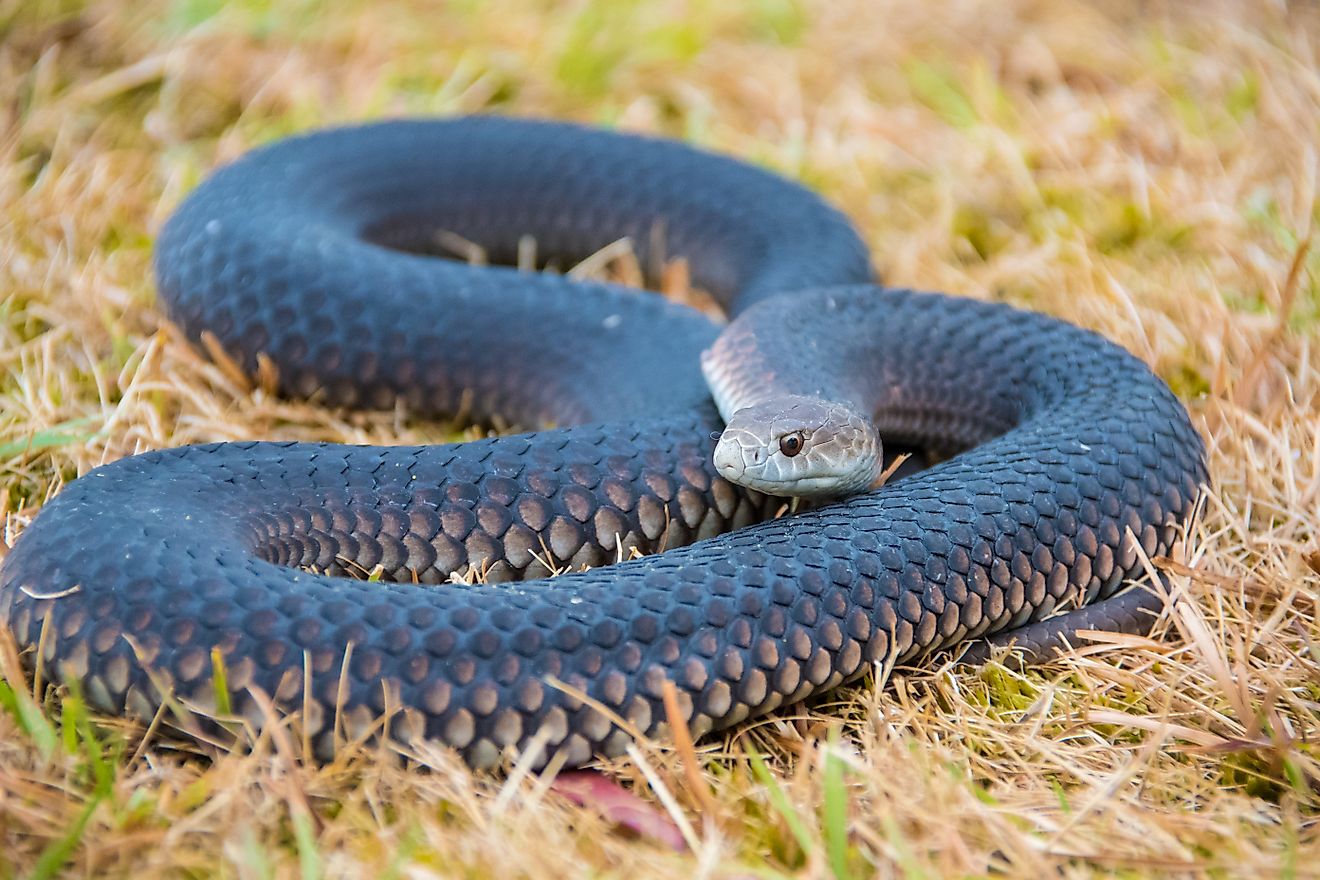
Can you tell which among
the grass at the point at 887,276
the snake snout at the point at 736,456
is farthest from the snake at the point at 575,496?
the grass at the point at 887,276

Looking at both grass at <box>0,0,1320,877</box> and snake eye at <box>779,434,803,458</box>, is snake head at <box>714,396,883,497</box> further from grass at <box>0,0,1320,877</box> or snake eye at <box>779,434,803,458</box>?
grass at <box>0,0,1320,877</box>

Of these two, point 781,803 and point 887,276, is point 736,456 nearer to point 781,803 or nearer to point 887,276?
point 781,803

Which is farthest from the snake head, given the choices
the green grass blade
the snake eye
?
the green grass blade

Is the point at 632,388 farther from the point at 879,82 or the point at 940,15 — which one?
the point at 940,15

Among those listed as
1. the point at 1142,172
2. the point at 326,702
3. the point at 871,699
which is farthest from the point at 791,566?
the point at 1142,172

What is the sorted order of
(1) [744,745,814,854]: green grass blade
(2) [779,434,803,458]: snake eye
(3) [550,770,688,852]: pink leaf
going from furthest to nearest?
(2) [779,434,803,458]: snake eye
(3) [550,770,688,852]: pink leaf
(1) [744,745,814,854]: green grass blade

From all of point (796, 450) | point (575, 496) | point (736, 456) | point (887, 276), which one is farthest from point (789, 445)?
point (887, 276)
